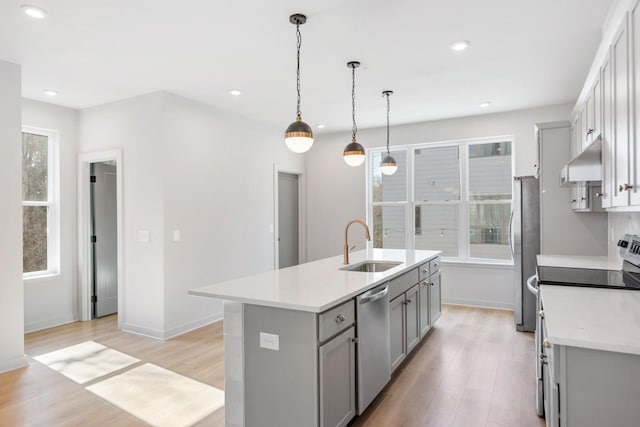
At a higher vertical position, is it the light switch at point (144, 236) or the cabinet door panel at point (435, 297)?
the light switch at point (144, 236)

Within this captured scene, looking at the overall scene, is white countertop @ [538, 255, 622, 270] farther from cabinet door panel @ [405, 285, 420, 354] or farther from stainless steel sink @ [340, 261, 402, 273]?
stainless steel sink @ [340, 261, 402, 273]

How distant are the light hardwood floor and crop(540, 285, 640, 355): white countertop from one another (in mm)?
1027

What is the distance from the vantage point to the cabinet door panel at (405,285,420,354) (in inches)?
133

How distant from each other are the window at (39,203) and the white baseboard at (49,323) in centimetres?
57

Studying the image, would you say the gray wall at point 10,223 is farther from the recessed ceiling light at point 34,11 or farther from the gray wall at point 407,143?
the gray wall at point 407,143

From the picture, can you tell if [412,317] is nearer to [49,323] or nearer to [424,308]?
[424,308]

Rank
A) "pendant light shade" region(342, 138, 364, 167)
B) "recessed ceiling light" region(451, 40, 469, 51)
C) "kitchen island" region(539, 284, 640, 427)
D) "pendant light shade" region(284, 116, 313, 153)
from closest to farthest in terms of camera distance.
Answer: "kitchen island" region(539, 284, 640, 427) → "pendant light shade" region(284, 116, 313, 153) → "recessed ceiling light" region(451, 40, 469, 51) → "pendant light shade" region(342, 138, 364, 167)

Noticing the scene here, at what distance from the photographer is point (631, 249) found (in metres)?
2.57

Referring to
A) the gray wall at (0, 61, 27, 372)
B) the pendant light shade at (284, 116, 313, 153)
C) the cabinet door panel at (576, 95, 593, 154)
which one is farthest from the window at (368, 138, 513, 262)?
the gray wall at (0, 61, 27, 372)

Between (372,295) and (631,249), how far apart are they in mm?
1744

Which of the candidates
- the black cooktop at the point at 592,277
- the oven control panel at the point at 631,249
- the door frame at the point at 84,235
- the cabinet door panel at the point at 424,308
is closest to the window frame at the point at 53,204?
the door frame at the point at 84,235

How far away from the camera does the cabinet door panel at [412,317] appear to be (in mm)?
3375

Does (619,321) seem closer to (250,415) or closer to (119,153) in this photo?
(250,415)

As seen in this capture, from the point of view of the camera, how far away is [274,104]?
193 inches
